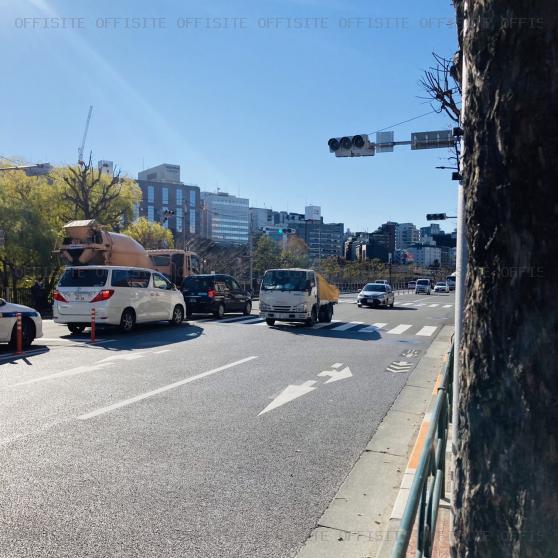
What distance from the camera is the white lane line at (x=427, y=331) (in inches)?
697

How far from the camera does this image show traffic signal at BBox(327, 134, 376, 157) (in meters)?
13.6

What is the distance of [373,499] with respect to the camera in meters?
4.38

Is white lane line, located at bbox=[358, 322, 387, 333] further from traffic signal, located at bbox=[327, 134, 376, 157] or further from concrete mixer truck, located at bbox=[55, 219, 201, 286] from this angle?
concrete mixer truck, located at bbox=[55, 219, 201, 286]

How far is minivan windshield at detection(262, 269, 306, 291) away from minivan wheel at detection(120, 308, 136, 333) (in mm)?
4766

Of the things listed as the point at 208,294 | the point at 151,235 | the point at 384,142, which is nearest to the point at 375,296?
the point at 208,294

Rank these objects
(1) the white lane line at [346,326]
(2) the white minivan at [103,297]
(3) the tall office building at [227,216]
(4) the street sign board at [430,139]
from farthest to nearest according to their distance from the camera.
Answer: (3) the tall office building at [227,216]
(1) the white lane line at [346,326]
(2) the white minivan at [103,297]
(4) the street sign board at [430,139]

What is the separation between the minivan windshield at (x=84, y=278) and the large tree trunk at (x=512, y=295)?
46.8 ft

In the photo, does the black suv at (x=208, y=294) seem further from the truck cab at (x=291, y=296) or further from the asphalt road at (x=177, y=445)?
the asphalt road at (x=177, y=445)

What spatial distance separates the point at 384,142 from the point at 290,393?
8.25 m

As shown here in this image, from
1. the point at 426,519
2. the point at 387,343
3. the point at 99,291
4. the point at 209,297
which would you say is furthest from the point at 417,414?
the point at 209,297

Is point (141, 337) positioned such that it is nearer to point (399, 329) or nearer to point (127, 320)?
point (127, 320)

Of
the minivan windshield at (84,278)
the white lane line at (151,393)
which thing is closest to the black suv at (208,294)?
the minivan windshield at (84,278)

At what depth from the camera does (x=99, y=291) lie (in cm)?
1456

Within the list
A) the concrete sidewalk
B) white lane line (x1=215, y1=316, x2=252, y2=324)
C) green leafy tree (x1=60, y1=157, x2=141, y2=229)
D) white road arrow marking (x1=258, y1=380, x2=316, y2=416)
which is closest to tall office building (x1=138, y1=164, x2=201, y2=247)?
green leafy tree (x1=60, y1=157, x2=141, y2=229)
